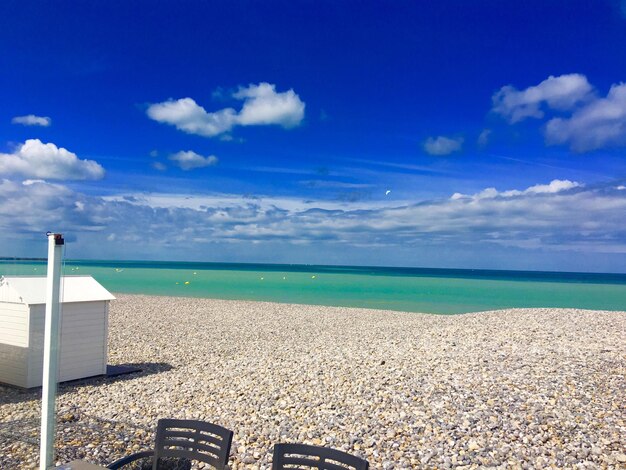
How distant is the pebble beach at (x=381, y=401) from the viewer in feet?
17.9

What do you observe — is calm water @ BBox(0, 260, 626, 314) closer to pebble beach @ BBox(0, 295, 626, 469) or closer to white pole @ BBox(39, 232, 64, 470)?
white pole @ BBox(39, 232, 64, 470)

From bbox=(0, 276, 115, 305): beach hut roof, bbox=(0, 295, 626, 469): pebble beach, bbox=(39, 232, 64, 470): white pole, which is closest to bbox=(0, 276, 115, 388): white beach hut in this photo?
bbox=(0, 276, 115, 305): beach hut roof

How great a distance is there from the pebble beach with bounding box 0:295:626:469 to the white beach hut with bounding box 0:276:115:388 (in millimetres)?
323

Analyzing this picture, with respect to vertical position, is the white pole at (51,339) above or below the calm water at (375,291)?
above

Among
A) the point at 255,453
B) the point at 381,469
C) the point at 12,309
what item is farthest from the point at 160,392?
the point at 381,469

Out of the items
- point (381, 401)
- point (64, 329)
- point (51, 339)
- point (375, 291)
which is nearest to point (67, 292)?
point (64, 329)

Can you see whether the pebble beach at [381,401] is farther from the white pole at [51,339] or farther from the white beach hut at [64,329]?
the white pole at [51,339]

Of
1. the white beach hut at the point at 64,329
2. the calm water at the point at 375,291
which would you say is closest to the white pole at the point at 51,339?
the calm water at the point at 375,291

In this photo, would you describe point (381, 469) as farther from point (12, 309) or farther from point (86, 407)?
point (12, 309)

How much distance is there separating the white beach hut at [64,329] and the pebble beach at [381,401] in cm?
32

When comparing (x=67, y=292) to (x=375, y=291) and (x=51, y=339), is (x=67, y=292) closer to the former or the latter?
(x=51, y=339)

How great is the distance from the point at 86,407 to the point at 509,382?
625cm

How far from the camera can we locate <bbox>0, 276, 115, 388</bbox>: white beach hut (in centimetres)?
814

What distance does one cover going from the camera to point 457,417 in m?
6.26
